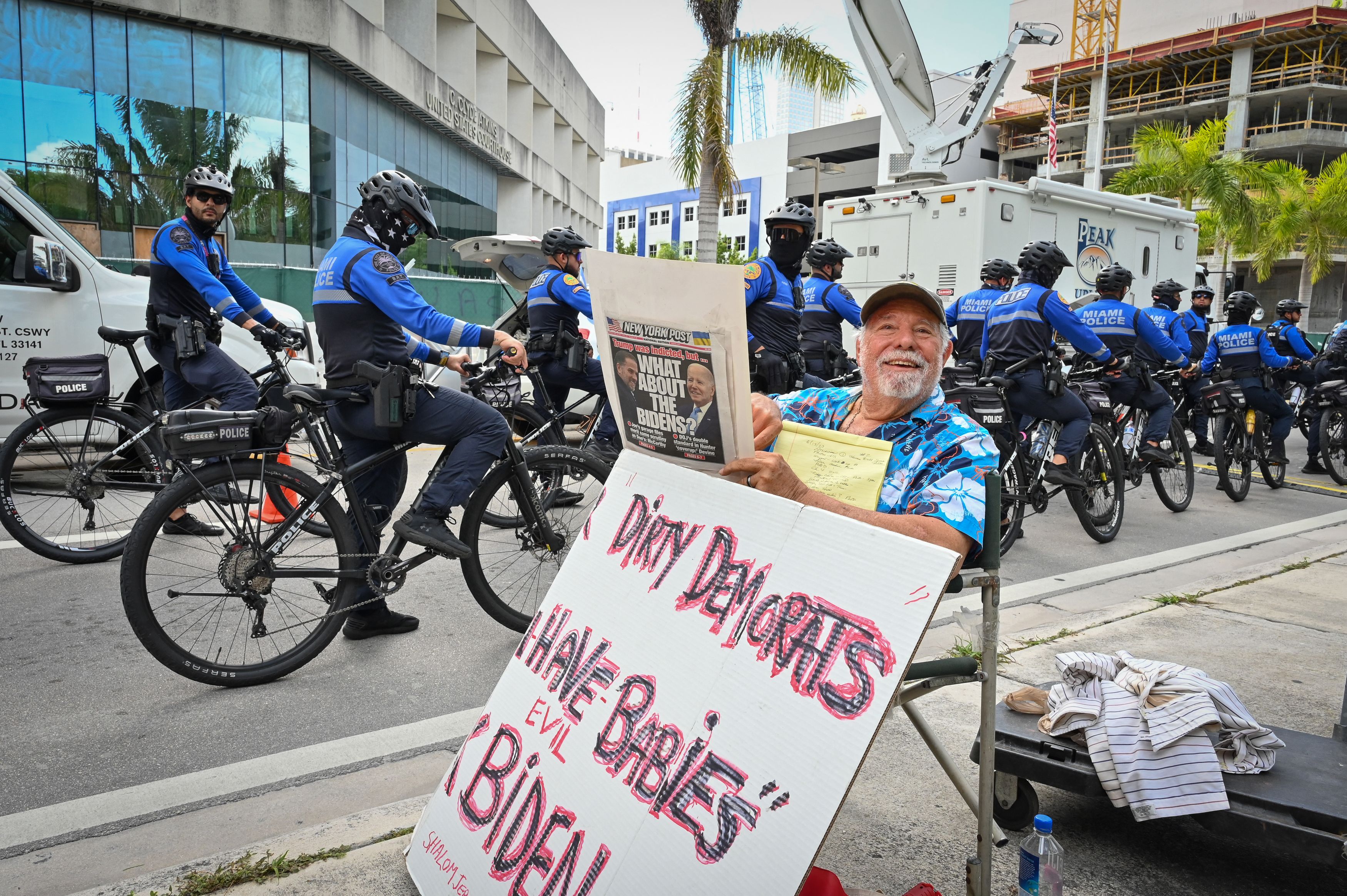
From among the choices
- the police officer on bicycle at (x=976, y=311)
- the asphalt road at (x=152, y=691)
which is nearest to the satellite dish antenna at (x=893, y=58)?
the police officer on bicycle at (x=976, y=311)

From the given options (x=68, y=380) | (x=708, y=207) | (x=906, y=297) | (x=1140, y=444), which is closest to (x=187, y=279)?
(x=68, y=380)

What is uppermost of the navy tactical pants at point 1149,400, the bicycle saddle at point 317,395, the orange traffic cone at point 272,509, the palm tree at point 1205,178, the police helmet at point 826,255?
the palm tree at point 1205,178

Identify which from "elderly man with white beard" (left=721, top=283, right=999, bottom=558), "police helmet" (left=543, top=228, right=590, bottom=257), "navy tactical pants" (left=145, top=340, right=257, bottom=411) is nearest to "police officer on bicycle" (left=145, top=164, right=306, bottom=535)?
"navy tactical pants" (left=145, top=340, right=257, bottom=411)

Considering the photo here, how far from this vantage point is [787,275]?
26.3 ft

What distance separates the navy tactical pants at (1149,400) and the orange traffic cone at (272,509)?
22.2 ft

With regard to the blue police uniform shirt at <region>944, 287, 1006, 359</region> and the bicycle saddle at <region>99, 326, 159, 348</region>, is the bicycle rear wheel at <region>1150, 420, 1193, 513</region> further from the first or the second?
the bicycle saddle at <region>99, 326, 159, 348</region>

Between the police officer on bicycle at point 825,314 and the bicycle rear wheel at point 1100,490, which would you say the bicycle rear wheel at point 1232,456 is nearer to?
the bicycle rear wheel at point 1100,490

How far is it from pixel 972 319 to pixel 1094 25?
64.4 m

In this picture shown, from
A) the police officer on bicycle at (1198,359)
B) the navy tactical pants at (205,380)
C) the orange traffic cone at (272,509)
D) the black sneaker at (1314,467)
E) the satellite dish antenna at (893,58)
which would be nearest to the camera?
the orange traffic cone at (272,509)

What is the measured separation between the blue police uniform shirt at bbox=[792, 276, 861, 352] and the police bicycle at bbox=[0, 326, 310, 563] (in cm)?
442

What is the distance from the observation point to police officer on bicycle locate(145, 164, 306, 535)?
6027mm

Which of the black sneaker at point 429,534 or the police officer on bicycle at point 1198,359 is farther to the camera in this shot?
the police officer on bicycle at point 1198,359

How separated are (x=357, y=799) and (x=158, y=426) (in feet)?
12.5

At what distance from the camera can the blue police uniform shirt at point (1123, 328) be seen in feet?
28.2
